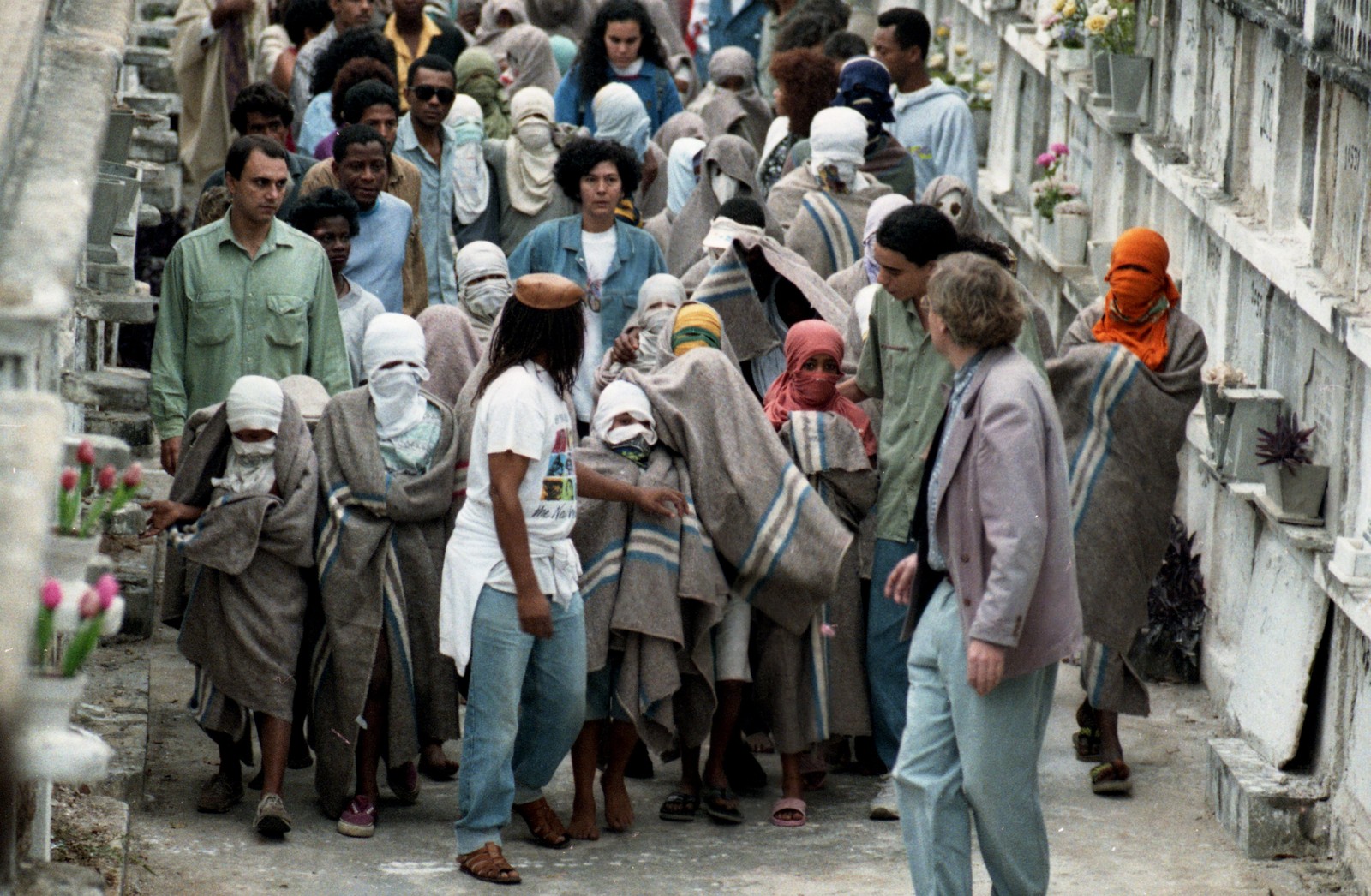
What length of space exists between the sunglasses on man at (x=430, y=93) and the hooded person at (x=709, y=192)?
114cm

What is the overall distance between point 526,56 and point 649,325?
5463 millimetres

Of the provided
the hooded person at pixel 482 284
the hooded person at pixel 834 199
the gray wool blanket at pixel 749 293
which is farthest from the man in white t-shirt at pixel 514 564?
the hooded person at pixel 834 199

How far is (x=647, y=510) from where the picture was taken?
6.41 metres

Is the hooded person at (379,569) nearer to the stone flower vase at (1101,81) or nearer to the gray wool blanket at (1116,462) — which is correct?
the gray wool blanket at (1116,462)

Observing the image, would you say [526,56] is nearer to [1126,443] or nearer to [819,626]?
[1126,443]

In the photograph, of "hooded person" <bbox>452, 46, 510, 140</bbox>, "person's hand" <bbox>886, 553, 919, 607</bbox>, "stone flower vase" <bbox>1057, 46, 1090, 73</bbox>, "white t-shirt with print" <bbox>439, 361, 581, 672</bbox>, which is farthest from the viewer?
"hooded person" <bbox>452, 46, 510, 140</bbox>

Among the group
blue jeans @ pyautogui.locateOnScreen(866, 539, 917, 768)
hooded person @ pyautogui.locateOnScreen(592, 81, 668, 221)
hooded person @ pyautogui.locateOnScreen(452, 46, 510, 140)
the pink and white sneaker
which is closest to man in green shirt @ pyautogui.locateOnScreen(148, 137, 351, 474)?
the pink and white sneaker

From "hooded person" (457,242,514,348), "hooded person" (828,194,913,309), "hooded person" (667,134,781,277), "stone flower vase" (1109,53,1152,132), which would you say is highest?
"stone flower vase" (1109,53,1152,132)

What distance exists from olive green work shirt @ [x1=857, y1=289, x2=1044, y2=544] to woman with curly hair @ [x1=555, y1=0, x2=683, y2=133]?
4.70 meters

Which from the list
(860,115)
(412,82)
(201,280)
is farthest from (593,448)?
(412,82)

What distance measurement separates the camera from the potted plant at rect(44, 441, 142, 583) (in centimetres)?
329

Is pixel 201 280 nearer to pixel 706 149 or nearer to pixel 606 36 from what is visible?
pixel 706 149

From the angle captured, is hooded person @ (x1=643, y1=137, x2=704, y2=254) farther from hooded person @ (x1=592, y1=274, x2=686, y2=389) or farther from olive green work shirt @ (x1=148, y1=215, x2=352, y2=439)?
olive green work shirt @ (x1=148, y1=215, x2=352, y2=439)

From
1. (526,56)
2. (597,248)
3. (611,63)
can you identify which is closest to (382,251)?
(597,248)
